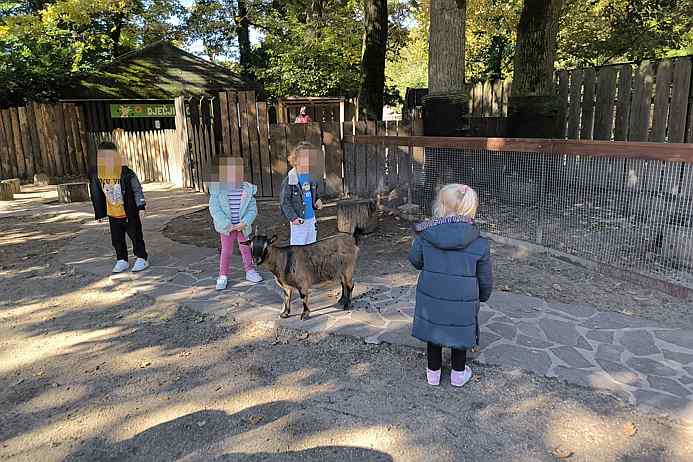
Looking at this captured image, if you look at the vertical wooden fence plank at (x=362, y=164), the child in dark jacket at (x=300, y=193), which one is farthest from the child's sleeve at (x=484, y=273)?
the vertical wooden fence plank at (x=362, y=164)

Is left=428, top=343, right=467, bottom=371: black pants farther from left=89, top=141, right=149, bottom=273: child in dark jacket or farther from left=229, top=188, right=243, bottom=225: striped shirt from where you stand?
left=89, top=141, right=149, bottom=273: child in dark jacket

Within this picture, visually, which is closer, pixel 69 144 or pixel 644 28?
pixel 644 28

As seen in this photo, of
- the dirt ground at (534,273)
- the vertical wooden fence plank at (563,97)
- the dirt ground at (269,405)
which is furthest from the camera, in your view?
the vertical wooden fence plank at (563,97)

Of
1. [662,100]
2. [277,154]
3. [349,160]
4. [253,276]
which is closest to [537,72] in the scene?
[662,100]

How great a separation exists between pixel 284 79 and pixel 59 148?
9.69m

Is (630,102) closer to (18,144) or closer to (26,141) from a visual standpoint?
(26,141)

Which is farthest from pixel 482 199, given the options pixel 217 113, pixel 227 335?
pixel 217 113

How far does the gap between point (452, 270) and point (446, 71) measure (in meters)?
5.88

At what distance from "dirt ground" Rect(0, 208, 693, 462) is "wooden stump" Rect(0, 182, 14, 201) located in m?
9.21

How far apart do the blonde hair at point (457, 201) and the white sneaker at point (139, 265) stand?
424 cm

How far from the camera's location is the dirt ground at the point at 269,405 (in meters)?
2.88

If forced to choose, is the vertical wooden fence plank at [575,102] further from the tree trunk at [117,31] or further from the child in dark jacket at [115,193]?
→ the tree trunk at [117,31]

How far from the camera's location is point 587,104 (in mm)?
8547

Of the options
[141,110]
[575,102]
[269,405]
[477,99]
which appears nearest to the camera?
[269,405]
